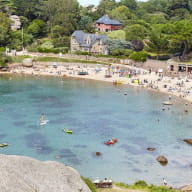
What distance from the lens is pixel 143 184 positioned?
39.8 m

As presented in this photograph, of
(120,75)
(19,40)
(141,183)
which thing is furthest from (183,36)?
(141,183)

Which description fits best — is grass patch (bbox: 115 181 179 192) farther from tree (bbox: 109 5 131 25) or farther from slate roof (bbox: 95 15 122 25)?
tree (bbox: 109 5 131 25)

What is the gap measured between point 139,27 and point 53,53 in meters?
26.8

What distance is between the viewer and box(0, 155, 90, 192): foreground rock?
2403cm

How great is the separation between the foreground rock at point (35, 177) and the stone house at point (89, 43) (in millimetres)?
90504

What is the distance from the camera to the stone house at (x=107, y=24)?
13588 centimetres

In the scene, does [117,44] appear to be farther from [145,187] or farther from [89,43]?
[145,187]

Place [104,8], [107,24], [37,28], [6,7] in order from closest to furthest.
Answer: [37,28] → [107,24] → [6,7] → [104,8]

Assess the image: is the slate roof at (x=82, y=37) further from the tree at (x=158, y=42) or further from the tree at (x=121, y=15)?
the tree at (x=121, y=15)

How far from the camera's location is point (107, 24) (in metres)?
136

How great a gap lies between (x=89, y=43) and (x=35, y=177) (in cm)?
9663

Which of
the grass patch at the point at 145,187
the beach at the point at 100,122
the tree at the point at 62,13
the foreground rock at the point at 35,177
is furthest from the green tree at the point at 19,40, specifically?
the foreground rock at the point at 35,177

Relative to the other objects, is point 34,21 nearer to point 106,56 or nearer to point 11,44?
point 11,44

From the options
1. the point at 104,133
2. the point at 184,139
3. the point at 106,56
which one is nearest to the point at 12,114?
the point at 104,133
